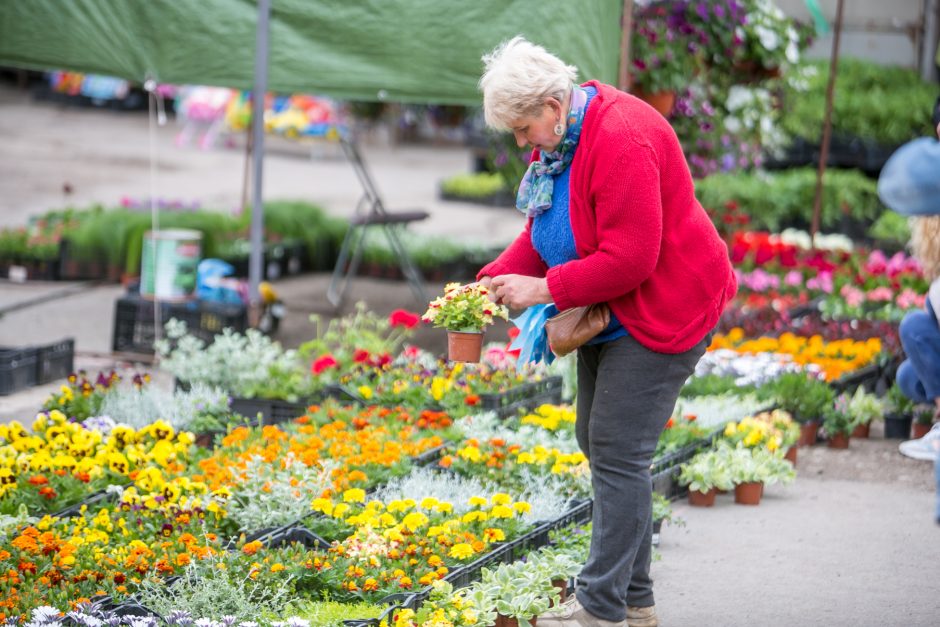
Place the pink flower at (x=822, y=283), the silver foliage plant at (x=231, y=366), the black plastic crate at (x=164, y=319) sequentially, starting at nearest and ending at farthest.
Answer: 1. the silver foliage plant at (x=231, y=366)
2. the black plastic crate at (x=164, y=319)
3. the pink flower at (x=822, y=283)

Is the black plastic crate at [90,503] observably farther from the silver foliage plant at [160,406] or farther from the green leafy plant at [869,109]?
the green leafy plant at [869,109]

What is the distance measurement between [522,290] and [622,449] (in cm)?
51

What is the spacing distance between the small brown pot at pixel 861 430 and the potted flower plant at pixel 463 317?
3.20m

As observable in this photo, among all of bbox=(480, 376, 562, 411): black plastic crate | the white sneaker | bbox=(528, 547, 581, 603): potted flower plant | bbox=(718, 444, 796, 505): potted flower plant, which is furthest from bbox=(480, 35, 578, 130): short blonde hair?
bbox=(480, 376, 562, 411): black plastic crate

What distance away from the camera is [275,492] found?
446 cm

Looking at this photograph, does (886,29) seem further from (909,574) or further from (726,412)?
(909,574)

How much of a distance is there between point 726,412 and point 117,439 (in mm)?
2697

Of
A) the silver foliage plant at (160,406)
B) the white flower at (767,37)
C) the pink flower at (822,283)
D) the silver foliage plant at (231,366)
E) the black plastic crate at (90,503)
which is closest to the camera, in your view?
the black plastic crate at (90,503)

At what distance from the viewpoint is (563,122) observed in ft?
11.3

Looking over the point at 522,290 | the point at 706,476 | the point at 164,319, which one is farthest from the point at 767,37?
the point at 522,290

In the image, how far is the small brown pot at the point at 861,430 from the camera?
6525 millimetres

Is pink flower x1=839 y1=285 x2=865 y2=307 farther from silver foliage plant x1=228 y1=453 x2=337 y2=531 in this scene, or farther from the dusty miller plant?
the dusty miller plant

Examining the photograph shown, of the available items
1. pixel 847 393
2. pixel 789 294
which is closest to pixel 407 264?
pixel 789 294

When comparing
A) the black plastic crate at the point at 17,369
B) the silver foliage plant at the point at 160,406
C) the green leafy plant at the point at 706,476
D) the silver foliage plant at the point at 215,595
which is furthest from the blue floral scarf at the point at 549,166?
the black plastic crate at the point at 17,369
